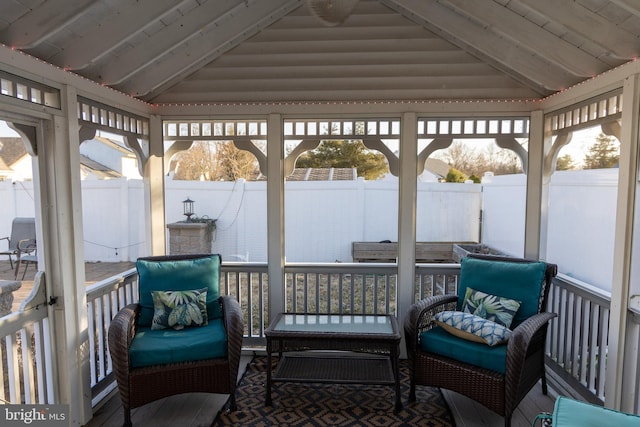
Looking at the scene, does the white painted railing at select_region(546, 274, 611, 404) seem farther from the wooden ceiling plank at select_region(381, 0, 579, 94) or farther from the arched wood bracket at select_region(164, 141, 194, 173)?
the arched wood bracket at select_region(164, 141, 194, 173)

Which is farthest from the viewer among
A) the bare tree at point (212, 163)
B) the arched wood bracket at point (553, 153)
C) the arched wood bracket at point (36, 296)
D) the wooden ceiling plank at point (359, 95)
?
the bare tree at point (212, 163)

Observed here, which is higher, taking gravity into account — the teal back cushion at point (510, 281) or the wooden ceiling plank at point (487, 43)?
the wooden ceiling plank at point (487, 43)

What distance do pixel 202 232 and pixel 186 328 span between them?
88.5 inches

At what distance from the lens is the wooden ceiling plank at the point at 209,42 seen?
308 cm

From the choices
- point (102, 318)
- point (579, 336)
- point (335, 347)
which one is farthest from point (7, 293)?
point (579, 336)

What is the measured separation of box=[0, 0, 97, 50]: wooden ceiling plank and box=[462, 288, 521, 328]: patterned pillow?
124 inches

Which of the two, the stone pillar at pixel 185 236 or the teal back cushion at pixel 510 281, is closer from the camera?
the teal back cushion at pixel 510 281

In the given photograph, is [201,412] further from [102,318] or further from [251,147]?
[251,147]

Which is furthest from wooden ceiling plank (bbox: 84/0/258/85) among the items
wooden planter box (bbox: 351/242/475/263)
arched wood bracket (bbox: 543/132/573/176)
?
wooden planter box (bbox: 351/242/475/263)

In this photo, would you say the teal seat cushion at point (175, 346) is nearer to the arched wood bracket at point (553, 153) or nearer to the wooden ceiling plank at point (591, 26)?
the wooden ceiling plank at point (591, 26)

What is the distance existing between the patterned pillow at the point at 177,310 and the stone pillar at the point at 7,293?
91 centimetres

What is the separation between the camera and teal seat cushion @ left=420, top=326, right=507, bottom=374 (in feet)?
8.41

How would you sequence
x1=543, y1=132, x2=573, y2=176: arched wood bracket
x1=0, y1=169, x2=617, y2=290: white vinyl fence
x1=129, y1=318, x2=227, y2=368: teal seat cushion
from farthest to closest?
x1=0, y1=169, x2=617, y2=290: white vinyl fence < x1=543, y1=132, x2=573, y2=176: arched wood bracket < x1=129, y1=318, x2=227, y2=368: teal seat cushion

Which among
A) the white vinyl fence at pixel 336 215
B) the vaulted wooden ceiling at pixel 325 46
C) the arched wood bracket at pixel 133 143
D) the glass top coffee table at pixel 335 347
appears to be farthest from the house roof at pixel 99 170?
the glass top coffee table at pixel 335 347
